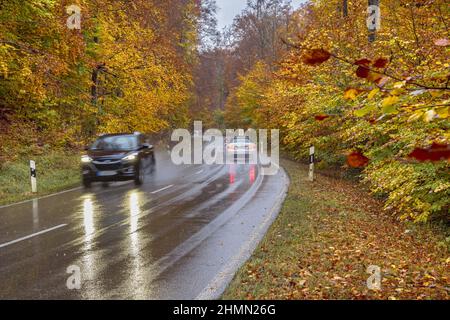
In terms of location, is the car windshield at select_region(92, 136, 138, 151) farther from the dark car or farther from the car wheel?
the car wheel

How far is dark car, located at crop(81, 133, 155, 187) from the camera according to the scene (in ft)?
49.6

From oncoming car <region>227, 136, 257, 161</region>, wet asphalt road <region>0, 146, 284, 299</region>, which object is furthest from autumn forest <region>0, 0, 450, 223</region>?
wet asphalt road <region>0, 146, 284, 299</region>

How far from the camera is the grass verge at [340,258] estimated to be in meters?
5.13

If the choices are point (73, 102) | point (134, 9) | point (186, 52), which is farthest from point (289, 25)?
point (73, 102)

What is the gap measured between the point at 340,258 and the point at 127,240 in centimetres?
387

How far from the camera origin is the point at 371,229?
29.7 feet

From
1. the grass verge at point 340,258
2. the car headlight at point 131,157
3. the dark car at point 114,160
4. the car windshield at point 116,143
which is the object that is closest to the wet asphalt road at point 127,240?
the grass verge at point 340,258

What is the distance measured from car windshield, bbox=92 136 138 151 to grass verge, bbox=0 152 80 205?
186cm

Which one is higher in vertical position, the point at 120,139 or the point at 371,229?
the point at 120,139

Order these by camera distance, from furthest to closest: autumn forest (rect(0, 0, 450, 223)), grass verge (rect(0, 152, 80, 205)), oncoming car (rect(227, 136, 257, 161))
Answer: oncoming car (rect(227, 136, 257, 161)), grass verge (rect(0, 152, 80, 205)), autumn forest (rect(0, 0, 450, 223))

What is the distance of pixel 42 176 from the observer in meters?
16.9

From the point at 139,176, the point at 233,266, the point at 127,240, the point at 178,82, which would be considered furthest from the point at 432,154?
the point at 178,82

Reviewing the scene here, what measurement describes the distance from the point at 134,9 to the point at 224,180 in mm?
12579
